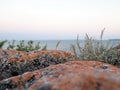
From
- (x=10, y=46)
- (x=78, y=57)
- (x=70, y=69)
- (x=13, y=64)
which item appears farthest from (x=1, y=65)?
(x=10, y=46)

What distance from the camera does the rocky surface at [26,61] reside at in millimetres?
5375

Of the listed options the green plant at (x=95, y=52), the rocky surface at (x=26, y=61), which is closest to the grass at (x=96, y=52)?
the green plant at (x=95, y=52)

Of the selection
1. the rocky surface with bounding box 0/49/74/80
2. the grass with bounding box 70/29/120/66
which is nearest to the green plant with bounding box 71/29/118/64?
the grass with bounding box 70/29/120/66

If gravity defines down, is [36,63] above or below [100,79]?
below

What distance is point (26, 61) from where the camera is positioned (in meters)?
5.52

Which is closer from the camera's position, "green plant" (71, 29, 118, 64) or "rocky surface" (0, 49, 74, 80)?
"rocky surface" (0, 49, 74, 80)

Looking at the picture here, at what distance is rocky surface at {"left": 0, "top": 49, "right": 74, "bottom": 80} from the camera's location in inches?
212

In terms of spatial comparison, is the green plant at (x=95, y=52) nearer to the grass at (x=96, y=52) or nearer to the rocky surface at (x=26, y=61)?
the grass at (x=96, y=52)

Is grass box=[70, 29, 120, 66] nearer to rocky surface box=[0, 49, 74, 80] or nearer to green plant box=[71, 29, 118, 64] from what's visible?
green plant box=[71, 29, 118, 64]

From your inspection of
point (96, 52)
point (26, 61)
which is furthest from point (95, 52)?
point (26, 61)

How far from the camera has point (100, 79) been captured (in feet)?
7.85

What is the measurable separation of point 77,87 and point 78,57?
3428 millimetres

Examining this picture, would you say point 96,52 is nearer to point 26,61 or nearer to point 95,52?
point 95,52

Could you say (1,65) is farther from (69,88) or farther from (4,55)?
(69,88)
